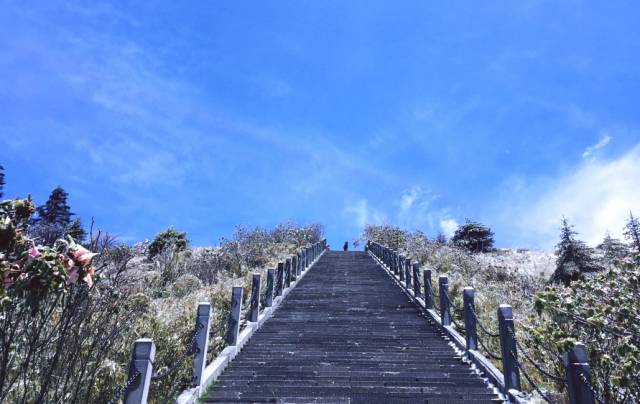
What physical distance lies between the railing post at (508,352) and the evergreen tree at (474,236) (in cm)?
3614

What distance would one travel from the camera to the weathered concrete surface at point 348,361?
18.2ft

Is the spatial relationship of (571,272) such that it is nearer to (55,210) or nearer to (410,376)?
(410,376)

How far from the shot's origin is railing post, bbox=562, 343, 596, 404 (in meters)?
3.71

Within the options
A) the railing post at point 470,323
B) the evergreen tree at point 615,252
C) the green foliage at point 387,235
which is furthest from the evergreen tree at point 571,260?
the railing post at point 470,323

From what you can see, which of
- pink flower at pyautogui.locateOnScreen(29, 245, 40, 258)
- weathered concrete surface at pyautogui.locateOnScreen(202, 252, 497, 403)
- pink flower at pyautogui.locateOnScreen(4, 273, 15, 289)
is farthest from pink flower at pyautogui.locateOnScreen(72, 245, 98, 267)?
weathered concrete surface at pyautogui.locateOnScreen(202, 252, 497, 403)

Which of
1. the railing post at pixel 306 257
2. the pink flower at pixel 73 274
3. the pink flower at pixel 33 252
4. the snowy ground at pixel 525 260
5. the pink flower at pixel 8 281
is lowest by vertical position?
the pink flower at pixel 8 281

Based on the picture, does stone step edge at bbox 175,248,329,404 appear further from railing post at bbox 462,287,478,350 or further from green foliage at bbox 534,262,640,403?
green foliage at bbox 534,262,640,403

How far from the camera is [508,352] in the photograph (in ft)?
18.1

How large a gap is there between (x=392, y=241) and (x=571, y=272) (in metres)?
11.9

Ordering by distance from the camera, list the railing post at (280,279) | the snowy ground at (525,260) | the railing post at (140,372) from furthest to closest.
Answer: the snowy ground at (525,260), the railing post at (280,279), the railing post at (140,372)

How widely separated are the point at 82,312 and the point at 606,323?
5.77m

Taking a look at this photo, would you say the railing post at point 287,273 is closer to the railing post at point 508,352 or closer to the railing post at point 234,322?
the railing post at point 234,322

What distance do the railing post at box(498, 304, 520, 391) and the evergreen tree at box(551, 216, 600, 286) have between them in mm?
19040

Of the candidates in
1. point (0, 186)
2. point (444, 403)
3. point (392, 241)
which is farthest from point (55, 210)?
point (444, 403)
